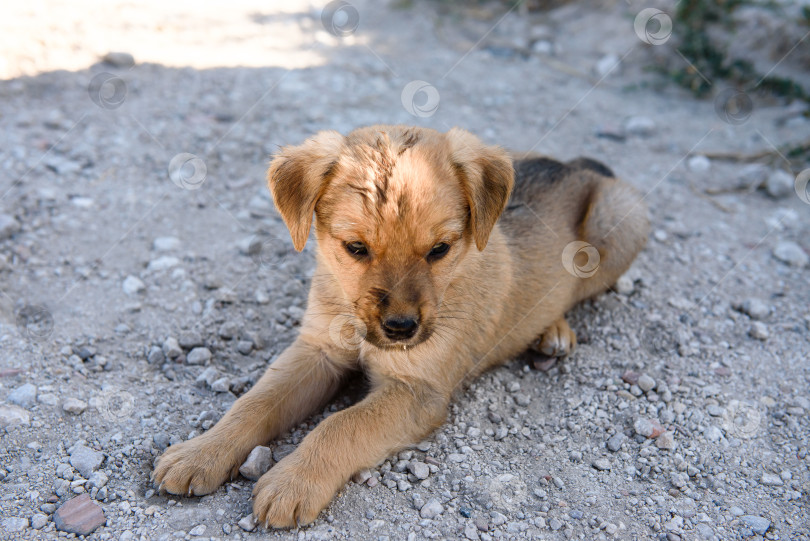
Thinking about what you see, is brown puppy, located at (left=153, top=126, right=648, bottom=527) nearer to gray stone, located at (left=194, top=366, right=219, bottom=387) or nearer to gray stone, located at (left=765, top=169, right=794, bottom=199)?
gray stone, located at (left=194, top=366, right=219, bottom=387)

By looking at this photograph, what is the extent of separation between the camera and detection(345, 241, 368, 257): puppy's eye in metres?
3.33

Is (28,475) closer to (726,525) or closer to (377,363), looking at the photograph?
(377,363)

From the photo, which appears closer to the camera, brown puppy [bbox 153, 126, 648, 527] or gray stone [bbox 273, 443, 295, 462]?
brown puppy [bbox 153, 126, 648, 527]

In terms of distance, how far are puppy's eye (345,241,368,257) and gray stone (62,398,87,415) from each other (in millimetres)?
1701

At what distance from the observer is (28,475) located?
3.23 metres

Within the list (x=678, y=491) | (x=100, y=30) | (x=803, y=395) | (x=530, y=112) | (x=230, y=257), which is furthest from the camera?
(x=100, y=30)

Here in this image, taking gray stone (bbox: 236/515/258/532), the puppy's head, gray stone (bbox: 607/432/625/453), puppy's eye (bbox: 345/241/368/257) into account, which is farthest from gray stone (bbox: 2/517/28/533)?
gray stone (bbox: 607/432/625/453)

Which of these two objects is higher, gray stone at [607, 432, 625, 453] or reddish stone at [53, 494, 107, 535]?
reddish stone at [53, 494, 107, 535]

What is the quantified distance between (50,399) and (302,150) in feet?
6.34

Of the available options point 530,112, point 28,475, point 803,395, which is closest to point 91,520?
point 28,475

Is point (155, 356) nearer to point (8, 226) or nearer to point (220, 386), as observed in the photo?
point (220, 386)

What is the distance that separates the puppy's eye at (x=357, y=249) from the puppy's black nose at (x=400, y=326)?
0.39 m

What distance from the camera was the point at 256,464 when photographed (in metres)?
3.41

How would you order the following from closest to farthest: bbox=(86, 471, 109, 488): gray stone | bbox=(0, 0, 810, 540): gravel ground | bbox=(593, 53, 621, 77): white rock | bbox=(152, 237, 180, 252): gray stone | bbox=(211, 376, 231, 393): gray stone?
1. bbox=(86, 471, 109, 488): gray stone
2. bbox=(0, 0, 810, 540): gravel ground
3. bbox=(211, 376, 231, 393): gray stone
4. bbox=(152, 237, 180, 252): gray stone
5. bbox=(593, 53, 621, 77): white rock
